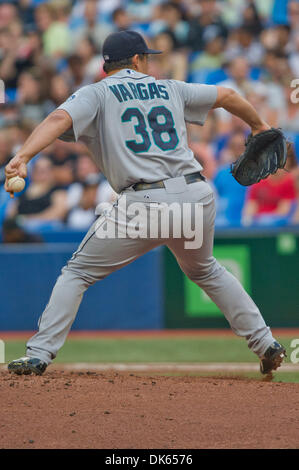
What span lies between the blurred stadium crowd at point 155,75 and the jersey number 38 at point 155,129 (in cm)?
396

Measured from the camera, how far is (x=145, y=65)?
4.77 metres

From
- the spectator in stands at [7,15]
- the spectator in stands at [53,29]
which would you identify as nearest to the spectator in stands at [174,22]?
the spectator in stands at [53,29]

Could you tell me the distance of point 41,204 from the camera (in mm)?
9750

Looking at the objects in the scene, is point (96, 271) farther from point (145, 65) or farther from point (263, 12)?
point (263, 12)

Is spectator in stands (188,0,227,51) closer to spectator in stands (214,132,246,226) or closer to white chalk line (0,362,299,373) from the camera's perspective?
spectator in stands (214,132,246,226)

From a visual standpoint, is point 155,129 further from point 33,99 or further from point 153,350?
point 33,99

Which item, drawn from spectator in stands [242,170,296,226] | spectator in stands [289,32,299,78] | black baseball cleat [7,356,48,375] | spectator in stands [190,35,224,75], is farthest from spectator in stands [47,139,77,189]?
black baseball cleat [7,356,48,375]

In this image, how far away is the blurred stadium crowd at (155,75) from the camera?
9.41m

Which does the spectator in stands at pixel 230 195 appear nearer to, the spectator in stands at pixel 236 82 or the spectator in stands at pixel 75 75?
the spectator in stands at pixel 236 82

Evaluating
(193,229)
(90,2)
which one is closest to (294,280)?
(193,229)

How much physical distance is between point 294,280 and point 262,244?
0.52 meters

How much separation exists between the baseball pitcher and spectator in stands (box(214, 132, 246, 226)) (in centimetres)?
463

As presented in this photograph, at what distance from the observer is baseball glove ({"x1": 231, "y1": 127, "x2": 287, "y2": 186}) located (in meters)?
4.91
